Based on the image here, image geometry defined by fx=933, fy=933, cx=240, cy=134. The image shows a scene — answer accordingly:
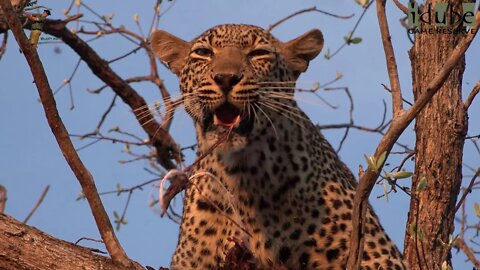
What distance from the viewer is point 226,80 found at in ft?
17.9

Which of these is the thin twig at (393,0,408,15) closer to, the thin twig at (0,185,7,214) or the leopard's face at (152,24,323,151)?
the leopard's face at (152,24,323,151)

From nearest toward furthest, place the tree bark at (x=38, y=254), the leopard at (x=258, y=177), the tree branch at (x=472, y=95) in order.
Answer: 1. the tree bark at (x=38, y=254)
2. the leopard at (x=258, y=177)
3. the tree branch at (x=472, y=95)

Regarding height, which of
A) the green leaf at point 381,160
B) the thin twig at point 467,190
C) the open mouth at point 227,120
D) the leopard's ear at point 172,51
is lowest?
the green leaf at point 381,160

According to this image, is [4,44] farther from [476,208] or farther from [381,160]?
[381,160]

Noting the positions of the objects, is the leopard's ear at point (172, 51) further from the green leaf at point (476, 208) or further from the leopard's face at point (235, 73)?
the green leaf at point (476, 208)

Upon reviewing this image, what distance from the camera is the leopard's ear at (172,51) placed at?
6.71 meters

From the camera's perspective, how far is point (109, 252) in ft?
14.1

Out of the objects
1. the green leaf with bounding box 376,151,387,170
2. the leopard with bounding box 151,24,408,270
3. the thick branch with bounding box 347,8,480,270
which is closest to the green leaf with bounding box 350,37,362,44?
the leopard with bounding box 151,24,408,270

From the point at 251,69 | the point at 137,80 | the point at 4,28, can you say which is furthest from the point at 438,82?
the point at 137,80

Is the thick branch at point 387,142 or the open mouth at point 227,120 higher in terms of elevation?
the open mouth at point 227,120

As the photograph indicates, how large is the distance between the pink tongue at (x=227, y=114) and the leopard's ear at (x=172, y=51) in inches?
47.4

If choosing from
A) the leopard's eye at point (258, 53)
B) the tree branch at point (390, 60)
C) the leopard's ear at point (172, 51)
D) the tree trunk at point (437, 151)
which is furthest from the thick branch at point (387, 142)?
the leopard's ear at point (172, 51)

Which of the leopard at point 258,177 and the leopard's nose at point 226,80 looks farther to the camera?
the leopard at point 258,177

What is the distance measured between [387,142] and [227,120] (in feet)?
5.26
